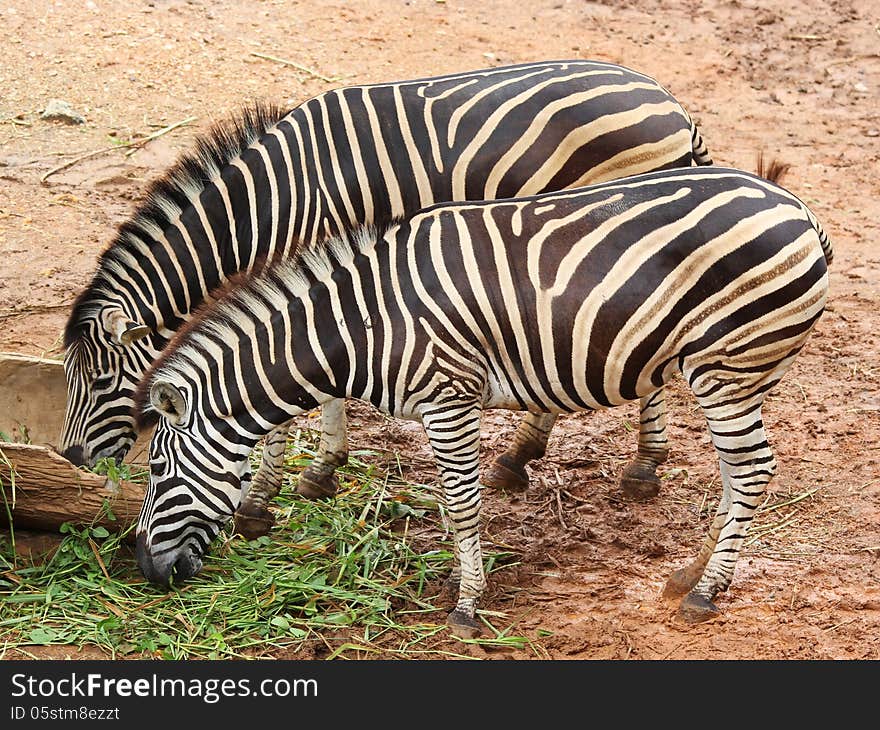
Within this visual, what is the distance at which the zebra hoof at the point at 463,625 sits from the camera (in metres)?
5.91

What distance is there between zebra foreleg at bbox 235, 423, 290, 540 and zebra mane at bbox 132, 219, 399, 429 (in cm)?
109

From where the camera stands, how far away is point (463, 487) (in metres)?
5.86

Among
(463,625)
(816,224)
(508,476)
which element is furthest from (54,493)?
(816,224)

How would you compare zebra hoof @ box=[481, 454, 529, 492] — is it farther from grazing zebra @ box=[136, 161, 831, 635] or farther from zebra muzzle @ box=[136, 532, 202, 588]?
zebra muzzle @ box=[136, 532, 202, 588]

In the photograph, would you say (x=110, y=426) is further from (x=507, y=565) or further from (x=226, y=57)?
(x=226, y=57)

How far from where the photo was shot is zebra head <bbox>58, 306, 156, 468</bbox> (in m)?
6.51

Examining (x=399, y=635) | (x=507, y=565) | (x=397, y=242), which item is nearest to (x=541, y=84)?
(x=397, y=242)

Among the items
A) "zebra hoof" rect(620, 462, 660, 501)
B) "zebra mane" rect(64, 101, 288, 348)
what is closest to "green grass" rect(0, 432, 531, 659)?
"zebra hoof" rect(620, 462, 660, 501)

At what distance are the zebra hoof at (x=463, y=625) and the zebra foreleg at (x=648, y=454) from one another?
1.79m

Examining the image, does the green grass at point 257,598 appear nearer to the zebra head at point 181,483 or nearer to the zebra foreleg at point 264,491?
the zebra foreleg at point 264,491

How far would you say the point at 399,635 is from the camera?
5918mm

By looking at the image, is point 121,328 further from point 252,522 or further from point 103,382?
point 252,522

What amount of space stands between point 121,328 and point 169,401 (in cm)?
92

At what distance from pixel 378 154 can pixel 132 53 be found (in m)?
7.24
